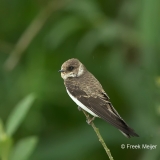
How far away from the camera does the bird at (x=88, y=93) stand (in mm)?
Answer: 1257

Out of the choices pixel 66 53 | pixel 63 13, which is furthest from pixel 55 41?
pixel 63 13

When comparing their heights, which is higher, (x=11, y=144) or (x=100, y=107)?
(x=100, y=107)

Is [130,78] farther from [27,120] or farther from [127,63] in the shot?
[27,120]

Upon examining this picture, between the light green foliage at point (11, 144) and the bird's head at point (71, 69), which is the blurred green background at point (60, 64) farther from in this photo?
the bird's head at point (71, 69)

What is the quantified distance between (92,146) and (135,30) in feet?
2.92

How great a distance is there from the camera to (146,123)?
255cm

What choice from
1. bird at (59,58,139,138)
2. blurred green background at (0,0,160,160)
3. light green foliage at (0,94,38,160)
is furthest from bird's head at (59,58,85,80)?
blurred green background at (0,0,160,160)

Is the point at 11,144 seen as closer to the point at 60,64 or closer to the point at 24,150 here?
the point at 24,150

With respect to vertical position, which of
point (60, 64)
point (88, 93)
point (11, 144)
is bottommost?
point (60, 64)

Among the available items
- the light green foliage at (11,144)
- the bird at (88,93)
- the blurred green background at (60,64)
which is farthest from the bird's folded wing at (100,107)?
the blurred green background at (60,64)

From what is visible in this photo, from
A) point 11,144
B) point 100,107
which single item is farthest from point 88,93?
point 11,144

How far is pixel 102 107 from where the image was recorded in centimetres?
133

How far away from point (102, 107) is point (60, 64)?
7.22ft

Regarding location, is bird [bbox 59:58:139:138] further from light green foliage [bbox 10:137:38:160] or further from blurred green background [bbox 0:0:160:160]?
blurred green background [bbox 0:0:160:160]
